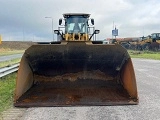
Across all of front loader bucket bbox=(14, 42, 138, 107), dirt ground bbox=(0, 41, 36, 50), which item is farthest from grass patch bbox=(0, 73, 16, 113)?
dirt ground bbox=(0, 41, 36, 50)

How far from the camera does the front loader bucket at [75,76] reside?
23.9 ft

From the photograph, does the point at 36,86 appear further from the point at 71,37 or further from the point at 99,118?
the point at 71,37

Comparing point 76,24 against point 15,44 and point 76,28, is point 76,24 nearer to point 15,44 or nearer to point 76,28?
point 76,28

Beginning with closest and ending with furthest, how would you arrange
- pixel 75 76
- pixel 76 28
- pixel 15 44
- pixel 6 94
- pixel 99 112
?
pixel 99 112 → pixel 6 94 → pixel 75 76 → pixel 76 28 → pixel 15 44

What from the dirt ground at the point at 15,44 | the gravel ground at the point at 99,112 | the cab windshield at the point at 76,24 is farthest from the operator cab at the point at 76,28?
the dirt ground at the point at 15,44

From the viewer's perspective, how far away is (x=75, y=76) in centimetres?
862

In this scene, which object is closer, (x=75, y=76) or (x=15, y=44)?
(x=75, y=76)

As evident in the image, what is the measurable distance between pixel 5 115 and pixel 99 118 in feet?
6.42

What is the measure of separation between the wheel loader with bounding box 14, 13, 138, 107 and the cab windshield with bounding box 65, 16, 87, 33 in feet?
19.2

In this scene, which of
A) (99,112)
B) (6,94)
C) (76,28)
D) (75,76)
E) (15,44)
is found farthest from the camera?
(15,44)

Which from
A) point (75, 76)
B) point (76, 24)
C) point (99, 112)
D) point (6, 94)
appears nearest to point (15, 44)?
point (76, 24)

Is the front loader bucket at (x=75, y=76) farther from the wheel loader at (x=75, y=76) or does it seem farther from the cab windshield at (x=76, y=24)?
the cab windshield at (x=76, y=24)

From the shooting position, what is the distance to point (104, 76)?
863cm

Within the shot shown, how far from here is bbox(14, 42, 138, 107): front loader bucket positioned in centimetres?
728
